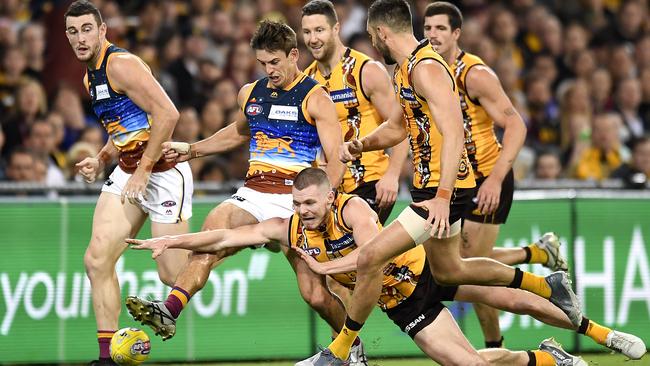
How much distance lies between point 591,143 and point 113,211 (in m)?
7.47

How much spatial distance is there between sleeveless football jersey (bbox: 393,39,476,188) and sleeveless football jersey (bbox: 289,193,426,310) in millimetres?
603

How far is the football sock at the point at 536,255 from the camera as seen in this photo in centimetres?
1100

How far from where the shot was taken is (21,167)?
42.7ft

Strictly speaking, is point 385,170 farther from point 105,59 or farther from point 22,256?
point 22,256

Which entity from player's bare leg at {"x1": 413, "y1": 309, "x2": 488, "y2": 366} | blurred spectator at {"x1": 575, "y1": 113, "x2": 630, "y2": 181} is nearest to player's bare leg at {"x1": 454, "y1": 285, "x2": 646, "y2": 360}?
player's bare leg at {"x1": 413, "y1": 309, "x2": 488, "y2": 366}

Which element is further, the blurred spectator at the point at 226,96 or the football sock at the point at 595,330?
the blurred spectator at the point at 226,96

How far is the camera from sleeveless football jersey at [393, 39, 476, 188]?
9062 millimetres

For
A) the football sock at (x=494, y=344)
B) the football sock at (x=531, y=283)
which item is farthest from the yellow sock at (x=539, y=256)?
the football sock at (x=531, y=283)

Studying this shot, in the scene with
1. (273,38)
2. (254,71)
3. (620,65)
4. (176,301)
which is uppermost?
(273,38)

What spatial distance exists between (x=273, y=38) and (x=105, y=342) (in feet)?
8.65

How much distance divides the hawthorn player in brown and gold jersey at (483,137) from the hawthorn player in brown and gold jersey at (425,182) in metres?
0.77

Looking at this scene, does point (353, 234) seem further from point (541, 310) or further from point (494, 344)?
point (494, 344)

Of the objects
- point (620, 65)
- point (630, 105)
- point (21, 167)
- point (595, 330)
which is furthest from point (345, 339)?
point (620, 65)

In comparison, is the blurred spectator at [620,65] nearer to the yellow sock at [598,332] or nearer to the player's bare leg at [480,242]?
the player's bare leg at [480,242]
